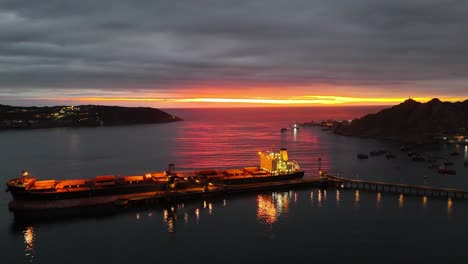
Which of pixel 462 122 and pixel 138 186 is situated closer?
pixel 138 186

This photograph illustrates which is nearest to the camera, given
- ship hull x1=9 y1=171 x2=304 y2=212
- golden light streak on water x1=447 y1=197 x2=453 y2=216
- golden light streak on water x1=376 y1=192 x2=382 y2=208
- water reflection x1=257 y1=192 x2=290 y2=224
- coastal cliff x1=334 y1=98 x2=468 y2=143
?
water reflection x1=257 y1=192 x2=290 y2=224

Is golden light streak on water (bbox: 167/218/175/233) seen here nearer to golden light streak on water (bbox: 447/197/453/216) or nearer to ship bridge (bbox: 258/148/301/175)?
ship bridge (bbox: 258/148/301/175)

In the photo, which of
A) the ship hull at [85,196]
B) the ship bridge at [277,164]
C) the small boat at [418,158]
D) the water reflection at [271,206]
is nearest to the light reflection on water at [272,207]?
the water reflection at [271,206]

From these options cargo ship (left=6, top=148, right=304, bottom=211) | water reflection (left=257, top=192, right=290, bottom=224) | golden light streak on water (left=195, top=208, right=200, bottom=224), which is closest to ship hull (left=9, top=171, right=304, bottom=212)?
cargo ship (left=6, top=148, right=304, bottom=211)

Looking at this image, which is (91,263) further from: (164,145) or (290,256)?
(164,145)

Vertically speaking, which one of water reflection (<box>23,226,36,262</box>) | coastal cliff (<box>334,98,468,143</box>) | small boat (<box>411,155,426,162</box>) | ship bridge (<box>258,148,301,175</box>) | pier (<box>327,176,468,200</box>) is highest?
coastal cliff (<box>334,98,468,143</box>)

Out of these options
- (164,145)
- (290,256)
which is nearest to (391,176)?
(290,256)
